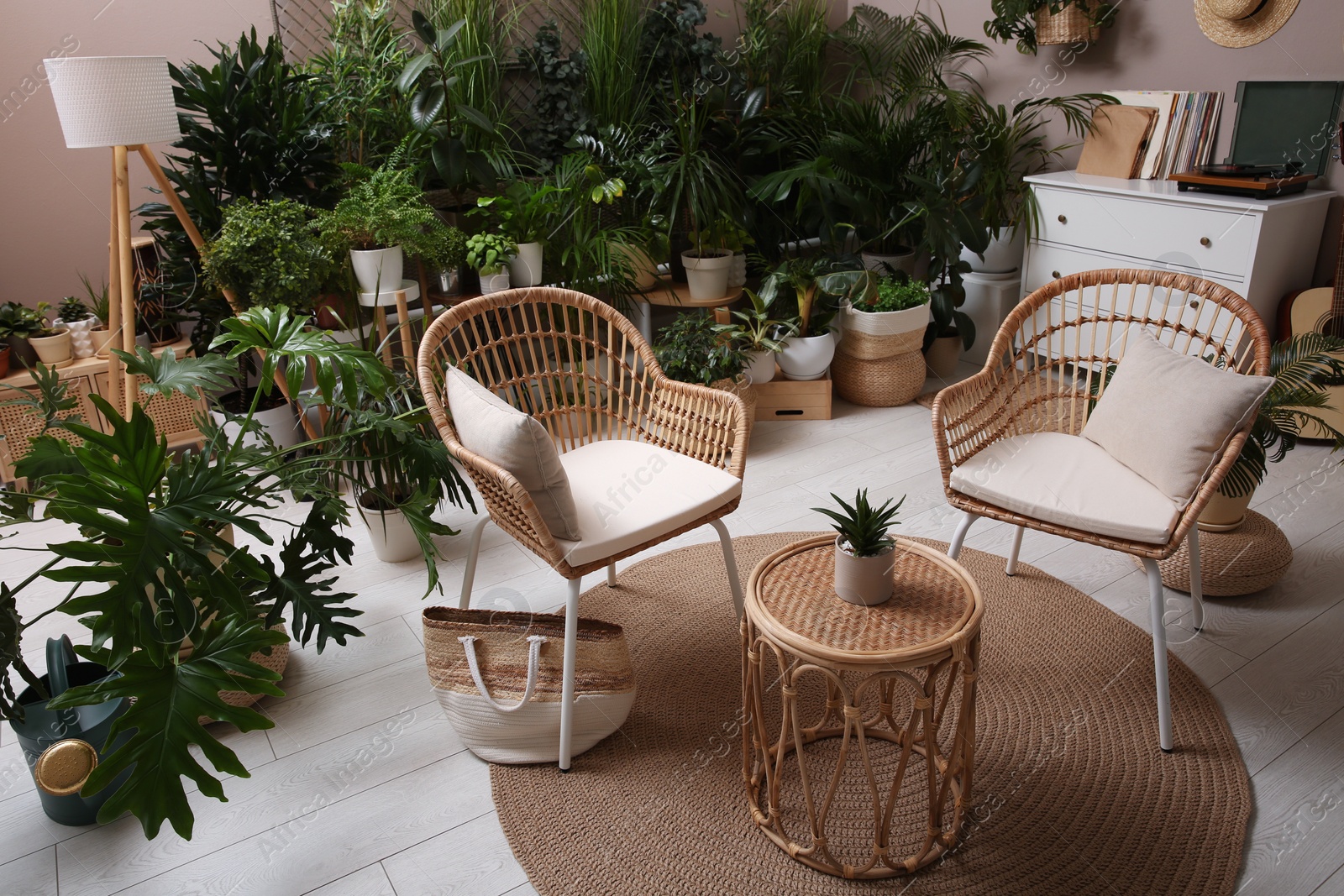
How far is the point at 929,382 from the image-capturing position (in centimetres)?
407

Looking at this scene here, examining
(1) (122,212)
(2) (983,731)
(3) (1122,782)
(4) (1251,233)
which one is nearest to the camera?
(3) (1122,782)

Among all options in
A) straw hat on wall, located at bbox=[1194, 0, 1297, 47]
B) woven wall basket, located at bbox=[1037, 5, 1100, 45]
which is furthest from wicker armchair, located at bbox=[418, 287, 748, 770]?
straw hat on wall, located at bbox=[1194, 0, 1297, 47]

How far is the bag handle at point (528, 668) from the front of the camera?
1.88m

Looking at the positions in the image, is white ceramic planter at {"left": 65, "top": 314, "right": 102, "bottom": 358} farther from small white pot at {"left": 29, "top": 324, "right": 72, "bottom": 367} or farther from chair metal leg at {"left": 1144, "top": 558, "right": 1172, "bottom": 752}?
chair metal leg at {"left": 1144, "top": 558, "right": 1172, "bottom": 752}

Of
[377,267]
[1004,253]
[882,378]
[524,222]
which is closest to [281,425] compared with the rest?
[377,267]

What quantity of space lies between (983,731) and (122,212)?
2.59m

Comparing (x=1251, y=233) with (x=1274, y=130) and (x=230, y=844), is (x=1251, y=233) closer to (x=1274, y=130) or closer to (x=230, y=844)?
(x=1274, y=130)

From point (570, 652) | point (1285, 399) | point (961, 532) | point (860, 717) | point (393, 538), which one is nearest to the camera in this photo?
point (860, 717)

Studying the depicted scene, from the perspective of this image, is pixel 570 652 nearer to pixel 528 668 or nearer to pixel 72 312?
pixel 528 668

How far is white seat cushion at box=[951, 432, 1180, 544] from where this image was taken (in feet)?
6.24

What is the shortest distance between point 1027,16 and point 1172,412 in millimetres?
2490

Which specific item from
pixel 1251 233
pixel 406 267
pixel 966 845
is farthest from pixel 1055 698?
pixel 406 267

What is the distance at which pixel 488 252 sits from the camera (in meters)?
3.19

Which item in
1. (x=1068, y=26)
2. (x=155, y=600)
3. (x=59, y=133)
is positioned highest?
(x=1068, y=26)
